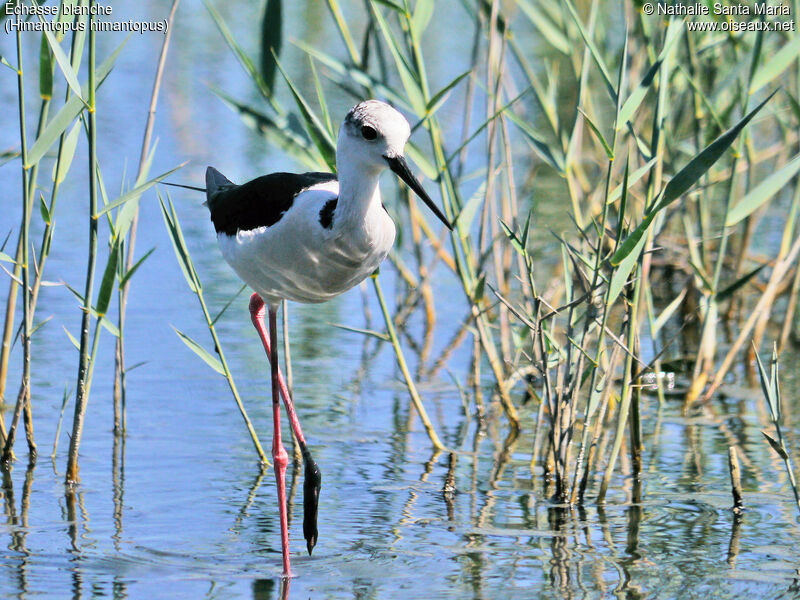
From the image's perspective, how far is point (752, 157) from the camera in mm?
5516

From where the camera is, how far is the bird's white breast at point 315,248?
12.0ft

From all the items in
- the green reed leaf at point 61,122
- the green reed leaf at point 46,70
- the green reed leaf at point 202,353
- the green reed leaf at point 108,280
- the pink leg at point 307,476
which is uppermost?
the green reed leaf at point 46,70

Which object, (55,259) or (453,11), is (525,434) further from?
(453,11)

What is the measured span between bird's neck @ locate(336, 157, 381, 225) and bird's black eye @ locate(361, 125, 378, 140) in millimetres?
80

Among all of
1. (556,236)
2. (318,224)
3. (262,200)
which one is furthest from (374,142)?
(556,236)

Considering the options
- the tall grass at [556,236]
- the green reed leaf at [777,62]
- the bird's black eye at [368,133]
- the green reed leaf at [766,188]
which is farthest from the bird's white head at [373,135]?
the green reed leaf at [777,62]

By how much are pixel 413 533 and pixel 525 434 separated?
1152mm

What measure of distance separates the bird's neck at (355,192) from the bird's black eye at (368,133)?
80 millimetres

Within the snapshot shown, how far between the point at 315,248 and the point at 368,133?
1.24 ft

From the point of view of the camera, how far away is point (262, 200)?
4.03 metres

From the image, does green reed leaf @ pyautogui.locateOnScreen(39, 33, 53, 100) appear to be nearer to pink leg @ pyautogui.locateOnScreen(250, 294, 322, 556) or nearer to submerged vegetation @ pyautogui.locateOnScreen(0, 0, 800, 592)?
submerged vegetation @ pyautogui.locateOnScreen(0, 0, 800, 592)

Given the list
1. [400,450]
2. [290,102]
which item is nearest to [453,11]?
[290,102]

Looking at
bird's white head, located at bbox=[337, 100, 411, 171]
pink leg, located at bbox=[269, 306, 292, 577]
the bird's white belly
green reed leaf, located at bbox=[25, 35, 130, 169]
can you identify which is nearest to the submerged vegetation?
green reed leaf, located at bbox=[25, 35, 130, 169]

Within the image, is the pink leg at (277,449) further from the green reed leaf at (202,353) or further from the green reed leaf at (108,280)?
the green reed leaf at (108,280)
